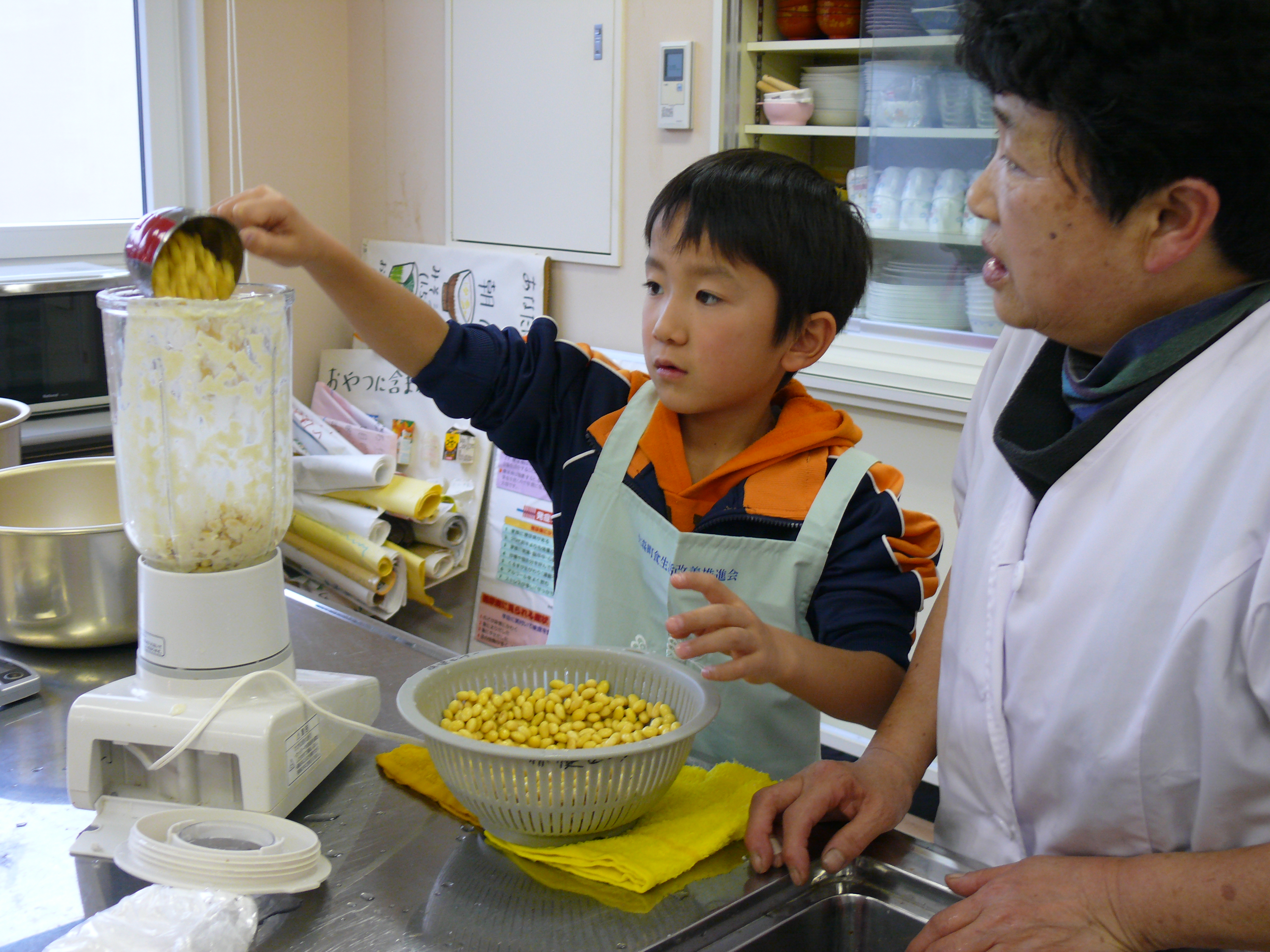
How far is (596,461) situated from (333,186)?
2.41m

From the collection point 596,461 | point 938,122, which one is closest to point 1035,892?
point 596,461

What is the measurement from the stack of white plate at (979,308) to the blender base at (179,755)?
199 cm

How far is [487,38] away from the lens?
115 inches

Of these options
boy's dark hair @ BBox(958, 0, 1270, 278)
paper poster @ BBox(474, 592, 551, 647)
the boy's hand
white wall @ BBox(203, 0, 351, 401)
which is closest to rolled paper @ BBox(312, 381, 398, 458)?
white wall @ BBox(203, 0, 351, 401)

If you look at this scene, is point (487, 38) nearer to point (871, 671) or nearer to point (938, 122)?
point (938, 122)

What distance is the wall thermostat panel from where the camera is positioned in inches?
100

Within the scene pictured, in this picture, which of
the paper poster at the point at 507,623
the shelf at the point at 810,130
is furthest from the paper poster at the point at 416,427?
the shelf at the point at 810,130

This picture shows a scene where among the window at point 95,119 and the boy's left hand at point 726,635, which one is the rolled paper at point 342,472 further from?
the boy's left hand at point 726,635

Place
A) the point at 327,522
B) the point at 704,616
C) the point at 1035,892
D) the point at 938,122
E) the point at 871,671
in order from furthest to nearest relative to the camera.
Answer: the point at 327,522, the point at 938,122, the point at 871,671, the point at 704,616, the point at 1035,892

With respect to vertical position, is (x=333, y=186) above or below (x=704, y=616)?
above

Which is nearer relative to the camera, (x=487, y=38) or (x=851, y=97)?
(x=851, y=97)

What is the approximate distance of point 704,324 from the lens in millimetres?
1118

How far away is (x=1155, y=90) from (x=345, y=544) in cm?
217

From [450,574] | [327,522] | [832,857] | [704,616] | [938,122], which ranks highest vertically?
[938,122]
